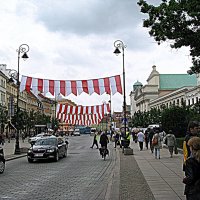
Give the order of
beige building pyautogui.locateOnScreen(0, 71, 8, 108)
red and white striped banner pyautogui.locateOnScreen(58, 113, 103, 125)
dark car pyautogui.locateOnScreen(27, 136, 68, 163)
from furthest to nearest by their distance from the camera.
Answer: beige building pyautogui.locateOnScreen(0, 71, 8, 108) → red and white striped banner pyautogui.locateOnScreen(58, 113, 103, 125) → dark car pyautogui.locateOnScreen(27, 136, 68, 163)

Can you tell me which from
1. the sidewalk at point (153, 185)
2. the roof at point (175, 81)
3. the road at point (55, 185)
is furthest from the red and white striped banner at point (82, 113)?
the roof at point (175, 81)

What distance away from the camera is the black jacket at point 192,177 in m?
5.29

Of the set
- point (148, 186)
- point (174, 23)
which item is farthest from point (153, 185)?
point (174, 23)

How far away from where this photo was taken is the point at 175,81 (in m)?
134

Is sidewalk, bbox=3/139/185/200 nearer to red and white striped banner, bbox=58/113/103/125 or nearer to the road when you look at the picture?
the road

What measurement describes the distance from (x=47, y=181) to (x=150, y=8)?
22.4ft

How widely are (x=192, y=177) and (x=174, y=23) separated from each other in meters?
7.24

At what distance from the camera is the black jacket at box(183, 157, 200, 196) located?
5.29 metres

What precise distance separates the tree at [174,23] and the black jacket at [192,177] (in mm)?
6605

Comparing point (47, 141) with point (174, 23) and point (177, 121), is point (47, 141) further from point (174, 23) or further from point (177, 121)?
point (177, 121)

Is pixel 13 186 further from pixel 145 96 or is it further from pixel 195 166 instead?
pixel 145 96

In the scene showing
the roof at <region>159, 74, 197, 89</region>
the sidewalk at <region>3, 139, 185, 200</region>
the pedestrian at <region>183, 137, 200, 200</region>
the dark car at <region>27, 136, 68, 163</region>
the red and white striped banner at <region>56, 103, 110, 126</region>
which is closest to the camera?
the pedestrian at <region>183, 137, 200, 200</region>

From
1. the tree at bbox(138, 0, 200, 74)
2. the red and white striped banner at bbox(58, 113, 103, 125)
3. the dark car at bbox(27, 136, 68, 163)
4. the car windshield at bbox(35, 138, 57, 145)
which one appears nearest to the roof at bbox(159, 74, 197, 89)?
the red and white striped banner at bbox(58, 113, 103, 125)

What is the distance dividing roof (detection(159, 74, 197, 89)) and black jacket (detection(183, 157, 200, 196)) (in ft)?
420
